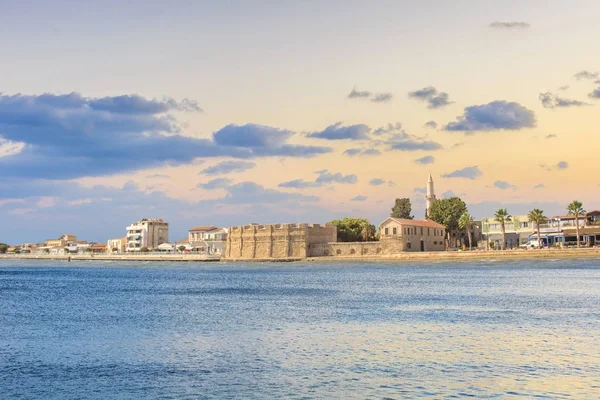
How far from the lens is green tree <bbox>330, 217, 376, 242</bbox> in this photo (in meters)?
111

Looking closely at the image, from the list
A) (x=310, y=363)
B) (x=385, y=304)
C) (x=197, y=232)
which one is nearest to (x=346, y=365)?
(x=310, y=363)

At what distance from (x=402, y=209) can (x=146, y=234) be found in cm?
6621

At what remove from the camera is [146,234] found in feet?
511

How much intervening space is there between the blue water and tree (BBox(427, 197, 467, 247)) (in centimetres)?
7733

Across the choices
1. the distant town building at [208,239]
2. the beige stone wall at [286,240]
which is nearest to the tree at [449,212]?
the beige stone wall at [286,240]

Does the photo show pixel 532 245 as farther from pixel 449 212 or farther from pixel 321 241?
pixel 321 241

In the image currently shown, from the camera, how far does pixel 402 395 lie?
1266 cm

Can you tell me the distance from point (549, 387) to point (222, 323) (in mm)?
13491

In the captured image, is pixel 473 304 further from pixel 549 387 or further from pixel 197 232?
pixel 197 232

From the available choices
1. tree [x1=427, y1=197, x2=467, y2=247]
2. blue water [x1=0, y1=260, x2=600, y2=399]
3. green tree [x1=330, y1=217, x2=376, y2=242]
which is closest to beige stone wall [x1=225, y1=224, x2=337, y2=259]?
green tree [x1=330, y1=217, x2=376, y2=242]

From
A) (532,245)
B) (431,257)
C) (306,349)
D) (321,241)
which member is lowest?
(306,349)

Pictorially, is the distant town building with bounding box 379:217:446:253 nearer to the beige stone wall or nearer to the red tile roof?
the red tile roof

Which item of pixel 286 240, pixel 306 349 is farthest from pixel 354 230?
pixel 306 349

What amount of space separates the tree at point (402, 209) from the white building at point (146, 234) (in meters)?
63.2
